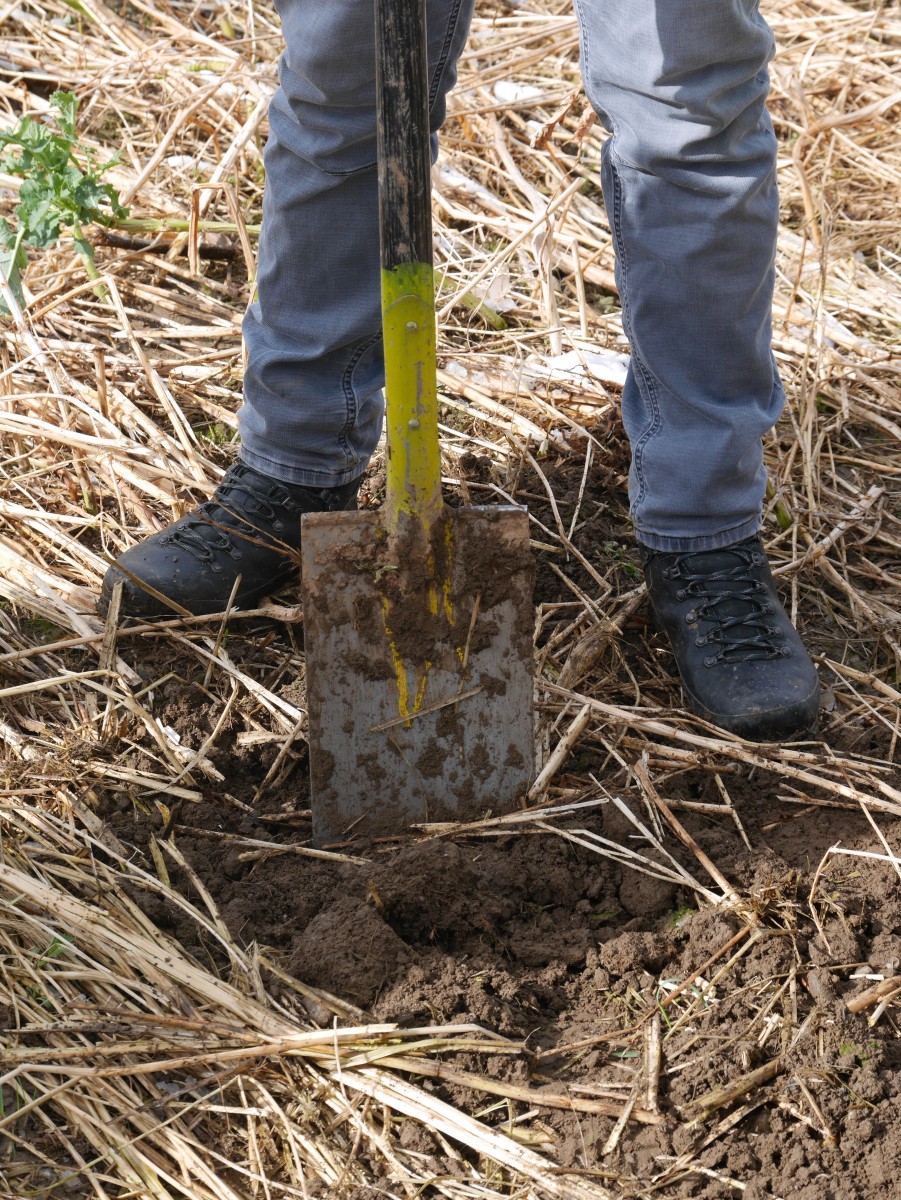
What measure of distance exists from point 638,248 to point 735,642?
669 mm

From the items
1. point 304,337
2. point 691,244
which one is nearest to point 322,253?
point 304,337

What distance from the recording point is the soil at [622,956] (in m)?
1.33

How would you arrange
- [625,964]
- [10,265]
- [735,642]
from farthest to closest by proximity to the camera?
[10,265] → [735,642] → [625,964]

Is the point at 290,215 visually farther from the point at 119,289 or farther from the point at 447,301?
the point at 119,289

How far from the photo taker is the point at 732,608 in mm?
1994

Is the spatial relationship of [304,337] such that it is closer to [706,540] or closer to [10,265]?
[706,540]

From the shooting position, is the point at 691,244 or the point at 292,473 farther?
the point at 292,473

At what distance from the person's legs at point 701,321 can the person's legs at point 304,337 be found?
36 centimetres

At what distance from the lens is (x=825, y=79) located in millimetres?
3779

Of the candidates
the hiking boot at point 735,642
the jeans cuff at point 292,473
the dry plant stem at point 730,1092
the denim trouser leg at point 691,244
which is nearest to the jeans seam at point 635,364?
the denim trouser leg at point 691,244

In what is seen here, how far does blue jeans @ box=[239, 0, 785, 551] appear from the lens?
169cm

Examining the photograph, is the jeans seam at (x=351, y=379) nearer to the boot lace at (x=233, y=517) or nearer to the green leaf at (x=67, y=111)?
the boot lace at (x=233, y=517)

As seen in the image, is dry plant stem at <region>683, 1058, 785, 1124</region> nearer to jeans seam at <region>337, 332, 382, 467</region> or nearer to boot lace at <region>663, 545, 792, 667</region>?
boot lace at <region>663, 545, 792, 667</region>

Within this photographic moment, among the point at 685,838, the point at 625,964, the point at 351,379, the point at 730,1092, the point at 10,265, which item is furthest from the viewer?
the point at 10,265
